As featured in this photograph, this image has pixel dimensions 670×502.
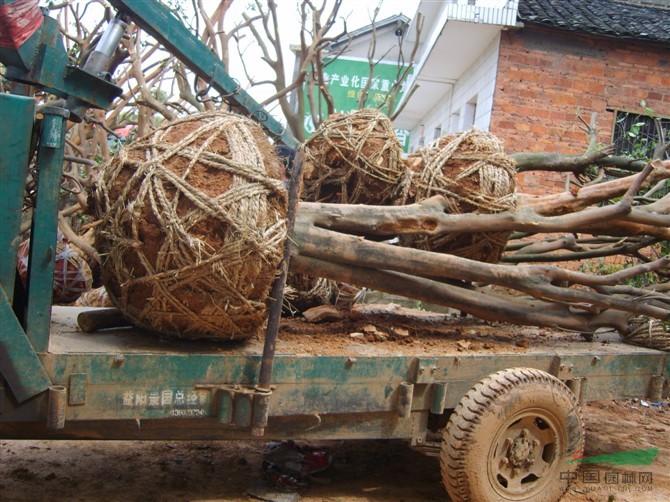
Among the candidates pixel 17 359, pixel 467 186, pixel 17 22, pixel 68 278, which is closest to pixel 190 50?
pixel 17 22

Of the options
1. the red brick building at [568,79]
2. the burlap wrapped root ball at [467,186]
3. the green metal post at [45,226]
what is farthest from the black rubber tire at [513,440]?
the red brick building at [568,79]

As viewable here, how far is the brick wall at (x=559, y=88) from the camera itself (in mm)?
10672

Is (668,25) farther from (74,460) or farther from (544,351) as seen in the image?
(74,460)

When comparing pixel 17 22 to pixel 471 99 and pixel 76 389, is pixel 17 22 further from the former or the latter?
pixel 471 99

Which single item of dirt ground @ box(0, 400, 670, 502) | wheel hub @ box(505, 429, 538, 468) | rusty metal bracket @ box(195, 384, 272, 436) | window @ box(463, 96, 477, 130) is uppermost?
window @ box(463, 96, 477, 130)

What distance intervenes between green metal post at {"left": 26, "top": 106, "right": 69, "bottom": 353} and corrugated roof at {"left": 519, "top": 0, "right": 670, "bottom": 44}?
9230mm

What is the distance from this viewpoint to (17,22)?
261 centimetres

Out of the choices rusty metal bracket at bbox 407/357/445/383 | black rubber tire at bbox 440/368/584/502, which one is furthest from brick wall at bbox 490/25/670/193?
rusty metal bracket at bbox 407/357/445/383

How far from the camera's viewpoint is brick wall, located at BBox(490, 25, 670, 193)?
10.7m

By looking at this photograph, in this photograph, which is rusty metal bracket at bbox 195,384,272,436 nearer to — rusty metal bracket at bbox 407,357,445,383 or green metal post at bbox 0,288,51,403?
green metal post at bbox 0,288,51,403

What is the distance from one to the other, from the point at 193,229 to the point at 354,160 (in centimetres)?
172

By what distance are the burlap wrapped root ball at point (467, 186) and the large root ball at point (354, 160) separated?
0.61 ft

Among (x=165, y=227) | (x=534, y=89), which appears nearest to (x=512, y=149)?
(x=534, y=89)

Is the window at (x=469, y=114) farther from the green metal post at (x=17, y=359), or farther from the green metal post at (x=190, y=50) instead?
the green metal post at (x=17, y=359)
